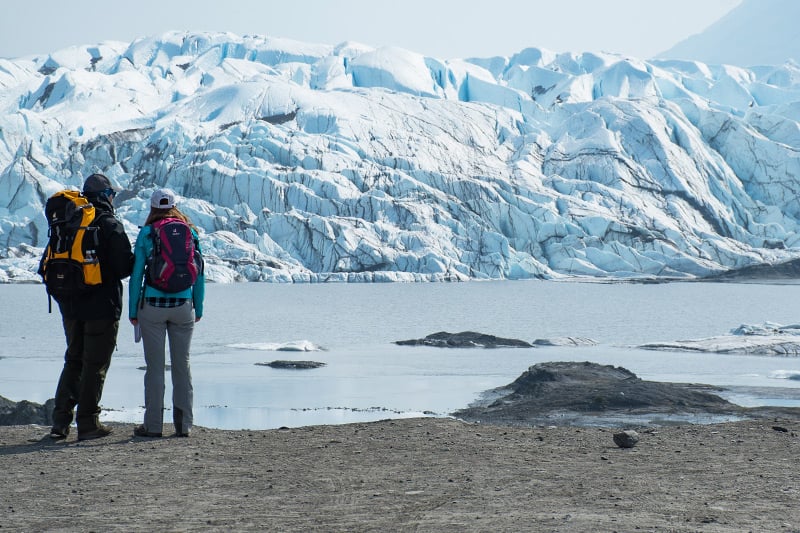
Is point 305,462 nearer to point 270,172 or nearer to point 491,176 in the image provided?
point 270,172

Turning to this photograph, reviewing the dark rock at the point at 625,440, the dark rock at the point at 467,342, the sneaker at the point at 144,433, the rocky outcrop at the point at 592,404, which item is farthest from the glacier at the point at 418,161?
the dark rock at the point at 625,440

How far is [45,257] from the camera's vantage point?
7730mm

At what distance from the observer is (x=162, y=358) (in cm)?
789

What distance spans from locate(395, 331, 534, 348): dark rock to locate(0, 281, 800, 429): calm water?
1465mm

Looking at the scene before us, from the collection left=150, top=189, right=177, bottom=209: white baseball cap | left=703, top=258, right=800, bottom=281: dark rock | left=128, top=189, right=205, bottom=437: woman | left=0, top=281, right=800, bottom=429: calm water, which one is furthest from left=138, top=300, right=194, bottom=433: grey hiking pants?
left=703, top=258, right=800, bottom=281: dark rock

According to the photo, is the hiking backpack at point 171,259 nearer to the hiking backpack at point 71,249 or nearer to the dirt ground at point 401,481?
the hiking backpack at point 71,249

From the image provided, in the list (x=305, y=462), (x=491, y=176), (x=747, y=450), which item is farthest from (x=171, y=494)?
(x=491, y=176)

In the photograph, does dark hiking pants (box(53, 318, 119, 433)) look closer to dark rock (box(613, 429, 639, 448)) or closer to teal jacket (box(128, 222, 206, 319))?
teal jacket (box(128, 222, 206, 319))

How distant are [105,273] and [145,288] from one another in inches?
12.6

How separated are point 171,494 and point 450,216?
291 feet

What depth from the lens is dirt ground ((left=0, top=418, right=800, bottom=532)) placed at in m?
5.31

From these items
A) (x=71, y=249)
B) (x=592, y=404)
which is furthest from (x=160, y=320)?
(x=592, y=404)

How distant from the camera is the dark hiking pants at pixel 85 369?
24.8 feet

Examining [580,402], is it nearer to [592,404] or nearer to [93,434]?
[592,404]
